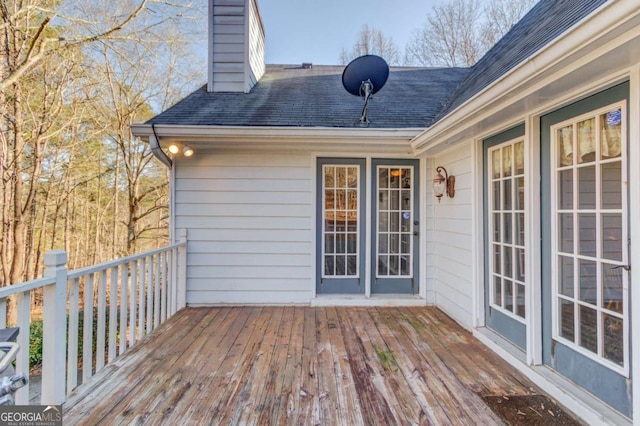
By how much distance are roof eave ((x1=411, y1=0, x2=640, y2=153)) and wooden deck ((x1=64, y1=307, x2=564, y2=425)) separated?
1990mm

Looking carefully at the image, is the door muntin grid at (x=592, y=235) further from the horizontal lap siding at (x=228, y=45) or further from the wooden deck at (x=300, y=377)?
the horizontal lap siding at (x=228, y=45)

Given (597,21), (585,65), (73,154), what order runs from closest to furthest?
1. (597,21)
2. (585,65)
3. (73,154)

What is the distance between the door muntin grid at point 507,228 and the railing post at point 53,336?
330 centimetres

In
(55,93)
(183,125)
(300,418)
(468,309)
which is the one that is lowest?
(300,418)

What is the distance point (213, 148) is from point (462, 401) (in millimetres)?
3571

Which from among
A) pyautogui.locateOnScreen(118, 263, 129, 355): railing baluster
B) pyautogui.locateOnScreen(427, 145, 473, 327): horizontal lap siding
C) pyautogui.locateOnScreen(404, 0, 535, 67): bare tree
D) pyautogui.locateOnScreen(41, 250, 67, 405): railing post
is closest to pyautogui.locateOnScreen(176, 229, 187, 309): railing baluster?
pyautogui.locateOnScreen(118, 263, 129, 355): railing baluster

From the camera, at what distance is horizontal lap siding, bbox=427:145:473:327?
3.26m

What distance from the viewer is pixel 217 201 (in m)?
3.95

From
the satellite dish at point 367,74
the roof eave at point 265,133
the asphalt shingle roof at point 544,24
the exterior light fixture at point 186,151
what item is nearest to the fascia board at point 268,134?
the roof eave at point 265,133

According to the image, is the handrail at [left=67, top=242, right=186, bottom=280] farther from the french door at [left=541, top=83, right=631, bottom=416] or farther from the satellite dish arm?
the french door at [left=541, top=83, right=631, bottom=416]

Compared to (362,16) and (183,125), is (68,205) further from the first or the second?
(362,16)

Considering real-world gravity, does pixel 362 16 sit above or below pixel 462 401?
above

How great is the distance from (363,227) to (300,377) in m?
2.18

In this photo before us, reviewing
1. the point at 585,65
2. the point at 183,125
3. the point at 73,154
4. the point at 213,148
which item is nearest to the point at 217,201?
the point at 213,148
